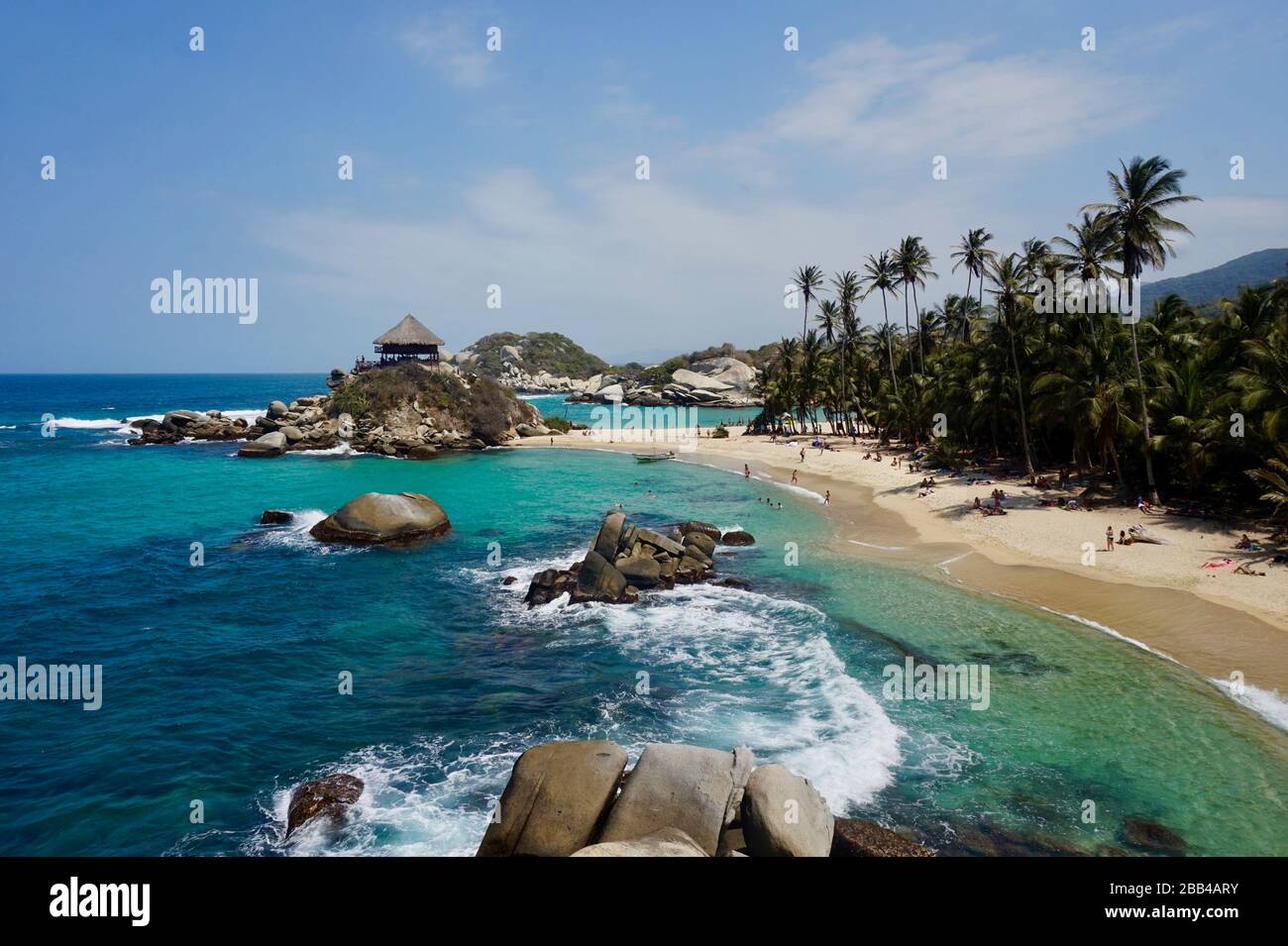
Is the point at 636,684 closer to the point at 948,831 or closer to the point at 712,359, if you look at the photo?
the point at 948,831

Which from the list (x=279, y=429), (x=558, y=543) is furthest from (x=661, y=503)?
(x=279, y=429)

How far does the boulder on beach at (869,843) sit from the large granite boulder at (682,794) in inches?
76.6

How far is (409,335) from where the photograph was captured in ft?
298

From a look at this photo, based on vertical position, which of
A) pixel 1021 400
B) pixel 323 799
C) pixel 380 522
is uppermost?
pixel 1021 400

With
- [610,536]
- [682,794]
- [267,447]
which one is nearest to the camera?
[682,794]

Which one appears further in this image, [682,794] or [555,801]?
[555,801]

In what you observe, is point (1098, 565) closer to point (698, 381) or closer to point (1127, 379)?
point (1127, 379)

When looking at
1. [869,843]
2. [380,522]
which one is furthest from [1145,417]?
[380,522]

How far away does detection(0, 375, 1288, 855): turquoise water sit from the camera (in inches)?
577

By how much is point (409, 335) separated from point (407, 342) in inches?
54.9

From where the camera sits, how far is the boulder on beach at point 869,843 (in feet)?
38.2

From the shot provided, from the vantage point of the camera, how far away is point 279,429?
3182 inches
